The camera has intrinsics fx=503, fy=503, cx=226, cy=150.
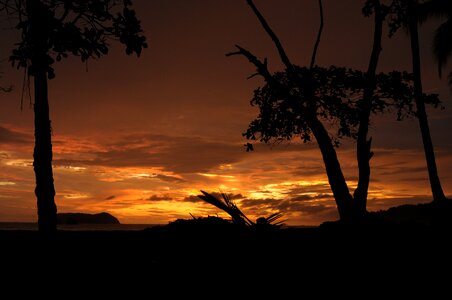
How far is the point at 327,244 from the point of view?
672 centimetres

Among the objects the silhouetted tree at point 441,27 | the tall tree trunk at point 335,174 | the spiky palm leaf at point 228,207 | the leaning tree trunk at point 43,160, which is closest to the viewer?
the spiky palm leaf at point 228,207

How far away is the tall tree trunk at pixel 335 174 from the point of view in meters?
14.6

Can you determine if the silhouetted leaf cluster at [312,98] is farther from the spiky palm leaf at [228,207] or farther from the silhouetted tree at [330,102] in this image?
the spiky palm leaf at [228,207]

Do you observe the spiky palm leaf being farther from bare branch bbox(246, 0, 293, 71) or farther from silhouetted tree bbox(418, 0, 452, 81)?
silhouetted tree bbox(418, 0, 452, 81)

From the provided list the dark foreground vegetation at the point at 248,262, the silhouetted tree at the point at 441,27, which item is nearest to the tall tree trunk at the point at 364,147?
the dark foreground vegetation at the point at 248,262

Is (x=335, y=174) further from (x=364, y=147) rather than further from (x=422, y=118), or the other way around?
(x=422, y=118)

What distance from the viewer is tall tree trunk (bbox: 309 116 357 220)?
1462 centimetres

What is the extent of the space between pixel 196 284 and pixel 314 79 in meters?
11.9

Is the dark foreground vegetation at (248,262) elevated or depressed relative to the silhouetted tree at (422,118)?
depressed

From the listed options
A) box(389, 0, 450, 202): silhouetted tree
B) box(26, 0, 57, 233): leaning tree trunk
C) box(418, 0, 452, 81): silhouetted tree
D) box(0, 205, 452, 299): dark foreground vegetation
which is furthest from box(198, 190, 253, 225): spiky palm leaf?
box(418, 0, 452, 81): silhouetted tree

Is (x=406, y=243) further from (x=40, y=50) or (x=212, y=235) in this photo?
(x=40, y=50)

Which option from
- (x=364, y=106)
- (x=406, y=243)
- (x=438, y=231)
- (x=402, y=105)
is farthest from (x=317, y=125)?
(x=406, y=243)

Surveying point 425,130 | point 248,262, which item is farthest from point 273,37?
point 248,262

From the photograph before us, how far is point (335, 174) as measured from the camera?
1477 centimetres
